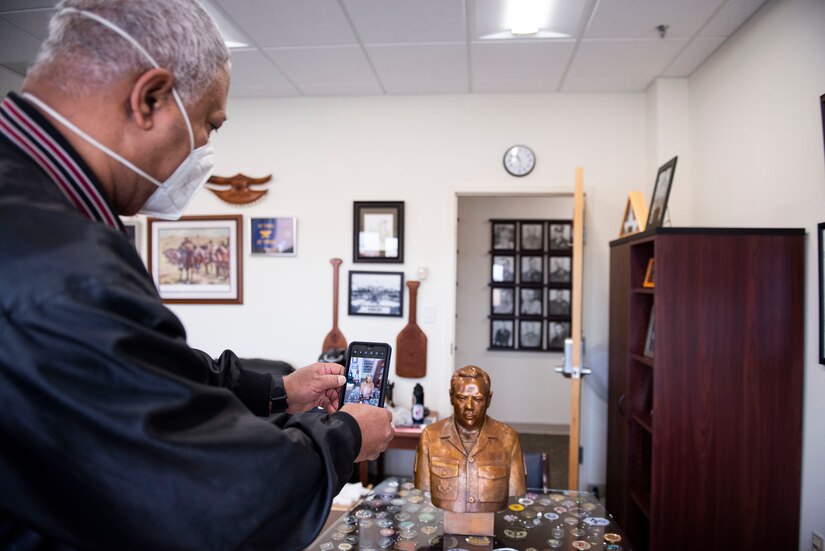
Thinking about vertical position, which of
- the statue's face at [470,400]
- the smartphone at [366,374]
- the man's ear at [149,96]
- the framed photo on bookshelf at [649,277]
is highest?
the man's ear at [149,96]

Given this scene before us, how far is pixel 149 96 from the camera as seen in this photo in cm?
77

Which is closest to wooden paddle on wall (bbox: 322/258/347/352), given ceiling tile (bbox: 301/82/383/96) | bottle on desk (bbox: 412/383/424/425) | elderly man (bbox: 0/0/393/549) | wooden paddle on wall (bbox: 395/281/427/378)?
wooden paddle on wall (bbox: 395/281/427/378)

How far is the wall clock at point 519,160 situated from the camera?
410 centimetres

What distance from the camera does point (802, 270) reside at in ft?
8.23

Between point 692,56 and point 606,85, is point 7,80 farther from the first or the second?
point 692,56

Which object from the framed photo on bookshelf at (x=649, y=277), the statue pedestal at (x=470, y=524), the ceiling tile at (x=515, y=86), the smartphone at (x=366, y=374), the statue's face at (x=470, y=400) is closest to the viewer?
the smartphone at (x=366, y=374)

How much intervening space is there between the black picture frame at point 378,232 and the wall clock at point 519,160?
841 mm

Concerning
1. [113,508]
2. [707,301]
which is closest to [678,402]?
[707,301]

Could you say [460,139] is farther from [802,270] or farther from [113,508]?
[113,508]

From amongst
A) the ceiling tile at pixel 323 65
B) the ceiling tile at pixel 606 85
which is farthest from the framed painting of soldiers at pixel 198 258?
the ceiling tile at pixel 606 85

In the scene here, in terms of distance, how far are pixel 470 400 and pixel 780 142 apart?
1.93m

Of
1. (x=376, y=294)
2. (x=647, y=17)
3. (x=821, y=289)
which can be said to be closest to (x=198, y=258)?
(x=376, y=294)

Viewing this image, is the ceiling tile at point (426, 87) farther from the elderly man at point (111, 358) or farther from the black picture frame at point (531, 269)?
the elderly man at point (111, 358)

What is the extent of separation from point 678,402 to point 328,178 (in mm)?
2865
